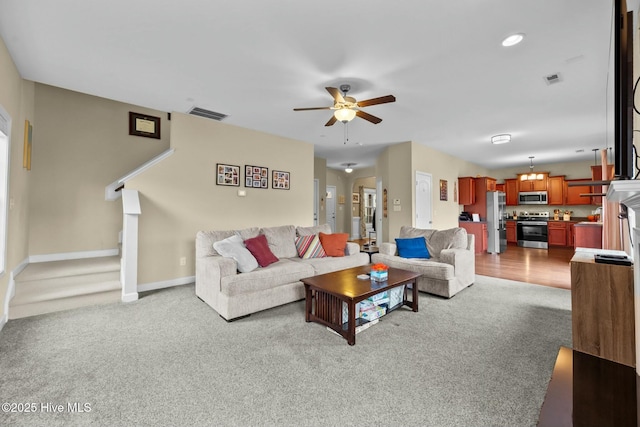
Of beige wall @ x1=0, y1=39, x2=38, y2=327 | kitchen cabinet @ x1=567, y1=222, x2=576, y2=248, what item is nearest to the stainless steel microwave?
kitchen cabinet @ x1=567, y1=222, x2=576, y2=248

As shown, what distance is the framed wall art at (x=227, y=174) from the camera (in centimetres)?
468

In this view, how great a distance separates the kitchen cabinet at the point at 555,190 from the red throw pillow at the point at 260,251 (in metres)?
9.11

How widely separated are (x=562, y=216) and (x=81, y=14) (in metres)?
11.4

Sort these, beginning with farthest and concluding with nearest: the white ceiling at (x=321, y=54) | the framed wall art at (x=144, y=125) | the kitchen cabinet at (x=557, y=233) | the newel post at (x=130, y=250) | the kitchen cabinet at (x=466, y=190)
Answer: the kitchen cabinet at (x=557, y=233) → the kitchen cabinet at (x=466, y=190) → the framed wall art at (x=144, y=125) → the newel post at (x=130, y=250) → the white ceiling at (x=321, y=54)

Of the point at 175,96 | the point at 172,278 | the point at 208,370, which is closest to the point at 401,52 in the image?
the point at 175,96

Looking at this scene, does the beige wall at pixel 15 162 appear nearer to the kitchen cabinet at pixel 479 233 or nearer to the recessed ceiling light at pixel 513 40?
the recessed ceiling light at pixel 513 40

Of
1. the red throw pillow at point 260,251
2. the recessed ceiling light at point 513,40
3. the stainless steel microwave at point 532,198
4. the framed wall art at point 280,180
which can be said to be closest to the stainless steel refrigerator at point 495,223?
the stainless steel microwave at point 532,198

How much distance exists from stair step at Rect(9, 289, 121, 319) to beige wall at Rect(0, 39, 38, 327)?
0.58 feet

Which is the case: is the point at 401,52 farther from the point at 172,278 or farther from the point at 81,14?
the point at 172,278

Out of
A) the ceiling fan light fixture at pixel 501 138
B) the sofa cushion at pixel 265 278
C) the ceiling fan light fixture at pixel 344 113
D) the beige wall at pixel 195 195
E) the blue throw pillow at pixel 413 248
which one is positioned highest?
the ceiling fan light fixture at pixel 501 138

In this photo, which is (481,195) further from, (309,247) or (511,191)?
(309,247)

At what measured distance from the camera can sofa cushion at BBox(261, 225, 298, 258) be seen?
406 centimetres

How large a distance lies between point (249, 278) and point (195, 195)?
2.10 m

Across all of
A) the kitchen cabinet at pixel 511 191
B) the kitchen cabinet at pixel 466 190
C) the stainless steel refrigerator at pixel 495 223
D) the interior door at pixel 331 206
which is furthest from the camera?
the interior door at pixel 331 206
